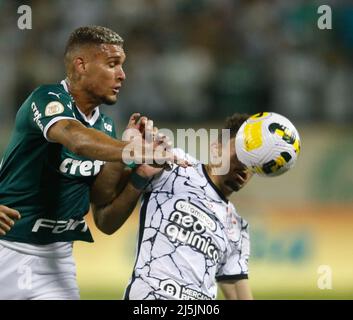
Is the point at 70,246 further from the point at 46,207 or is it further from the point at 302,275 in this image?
the point at 302,275

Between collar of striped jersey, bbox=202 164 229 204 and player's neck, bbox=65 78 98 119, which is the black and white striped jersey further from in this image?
player's neck, bbox=65 78 98 119

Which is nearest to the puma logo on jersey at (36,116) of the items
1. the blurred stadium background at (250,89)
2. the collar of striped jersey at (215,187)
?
the collar of striped jersey at (215,187)

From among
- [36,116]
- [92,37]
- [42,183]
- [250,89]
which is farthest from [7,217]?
[250,89]

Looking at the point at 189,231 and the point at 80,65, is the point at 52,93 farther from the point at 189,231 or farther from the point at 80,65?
the point at 189,231

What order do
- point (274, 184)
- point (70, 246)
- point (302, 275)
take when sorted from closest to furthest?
point (70, 246) < point (302, 275) < point (274, 184)

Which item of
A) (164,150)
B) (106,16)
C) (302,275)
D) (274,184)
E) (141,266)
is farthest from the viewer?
(106,16)

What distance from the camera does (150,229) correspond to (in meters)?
5.80

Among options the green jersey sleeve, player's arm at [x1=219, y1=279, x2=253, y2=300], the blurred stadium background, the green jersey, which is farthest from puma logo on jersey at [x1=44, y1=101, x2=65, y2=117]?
the blurred stadium background

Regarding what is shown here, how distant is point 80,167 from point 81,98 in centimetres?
44

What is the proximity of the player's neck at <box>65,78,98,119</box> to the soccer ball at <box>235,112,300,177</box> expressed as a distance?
1001 millimetres

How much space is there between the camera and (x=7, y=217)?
19.2 ft
